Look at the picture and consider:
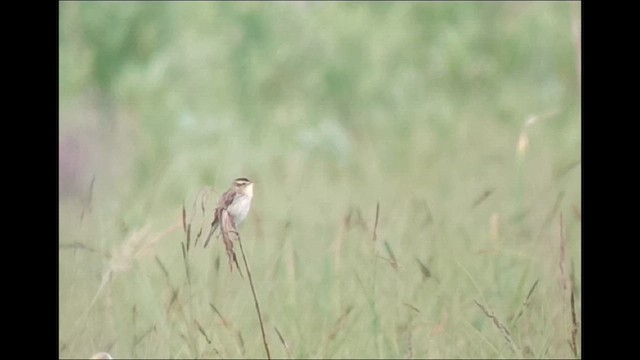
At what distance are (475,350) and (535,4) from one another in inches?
27.1

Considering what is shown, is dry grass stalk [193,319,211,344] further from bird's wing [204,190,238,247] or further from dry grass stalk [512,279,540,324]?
dry grass stalk [512,279,540,324]

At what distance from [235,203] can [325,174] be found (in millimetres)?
183

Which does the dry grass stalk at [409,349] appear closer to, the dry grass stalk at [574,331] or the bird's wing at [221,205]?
the dry grass stalk at [574,331]

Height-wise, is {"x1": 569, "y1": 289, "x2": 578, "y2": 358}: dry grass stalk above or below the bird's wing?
below

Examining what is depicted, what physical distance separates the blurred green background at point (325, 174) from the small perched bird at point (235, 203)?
0.05 feet

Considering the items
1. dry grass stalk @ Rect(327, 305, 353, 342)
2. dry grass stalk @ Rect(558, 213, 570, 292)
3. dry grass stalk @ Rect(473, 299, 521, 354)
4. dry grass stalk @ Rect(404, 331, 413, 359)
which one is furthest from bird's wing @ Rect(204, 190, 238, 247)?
dry grass stalk @ Rect(558, 213, 570, 292)

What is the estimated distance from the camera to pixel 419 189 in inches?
66.1

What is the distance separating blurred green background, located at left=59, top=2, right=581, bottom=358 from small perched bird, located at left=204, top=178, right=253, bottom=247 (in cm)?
2

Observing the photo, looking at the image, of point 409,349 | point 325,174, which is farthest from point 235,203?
point 409,349

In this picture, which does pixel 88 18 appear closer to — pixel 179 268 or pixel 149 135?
pixel 149 135

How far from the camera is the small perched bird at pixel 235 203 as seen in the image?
1.60 metres

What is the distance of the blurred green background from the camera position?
1621 mm

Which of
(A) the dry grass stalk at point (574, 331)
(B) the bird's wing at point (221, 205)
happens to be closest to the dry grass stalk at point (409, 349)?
(A) the dry grass stalk at point (574, 331)

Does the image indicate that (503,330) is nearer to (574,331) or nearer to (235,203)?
(574,331)
